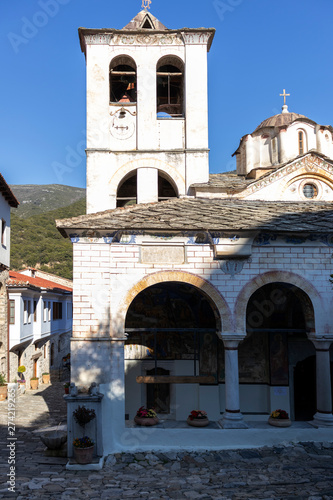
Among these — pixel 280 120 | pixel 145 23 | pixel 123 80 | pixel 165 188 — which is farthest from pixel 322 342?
pixel 145 23

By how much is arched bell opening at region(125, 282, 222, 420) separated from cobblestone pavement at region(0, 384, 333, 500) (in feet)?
11.5

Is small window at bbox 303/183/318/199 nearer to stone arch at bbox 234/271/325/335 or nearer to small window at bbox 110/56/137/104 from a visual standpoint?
stone arch at bbox 234/271/325/335

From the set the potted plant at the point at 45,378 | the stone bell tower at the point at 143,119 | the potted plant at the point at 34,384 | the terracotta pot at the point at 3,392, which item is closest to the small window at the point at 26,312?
the potted plant at the point at 34,384

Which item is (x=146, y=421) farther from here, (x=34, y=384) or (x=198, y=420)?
(x=34, y=384)

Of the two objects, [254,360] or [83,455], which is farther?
[254,360]

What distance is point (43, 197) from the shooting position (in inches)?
4048

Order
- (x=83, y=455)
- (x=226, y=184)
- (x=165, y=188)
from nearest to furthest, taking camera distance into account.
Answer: (x=83, y=455) → (x=226, y=184) → (x=165, y=188)

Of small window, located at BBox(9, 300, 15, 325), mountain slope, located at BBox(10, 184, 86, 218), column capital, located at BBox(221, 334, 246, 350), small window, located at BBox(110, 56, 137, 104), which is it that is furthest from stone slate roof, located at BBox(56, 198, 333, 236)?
mountain slope, located at BBox(10, 184, 86, 218)

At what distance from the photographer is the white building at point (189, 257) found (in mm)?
9680

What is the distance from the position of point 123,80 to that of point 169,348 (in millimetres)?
9175

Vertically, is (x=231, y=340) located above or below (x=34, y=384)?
above

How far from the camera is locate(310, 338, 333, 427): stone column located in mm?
9750

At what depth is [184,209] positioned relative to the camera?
11.1 meters

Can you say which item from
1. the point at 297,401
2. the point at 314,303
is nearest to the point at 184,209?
the point at 314,303
